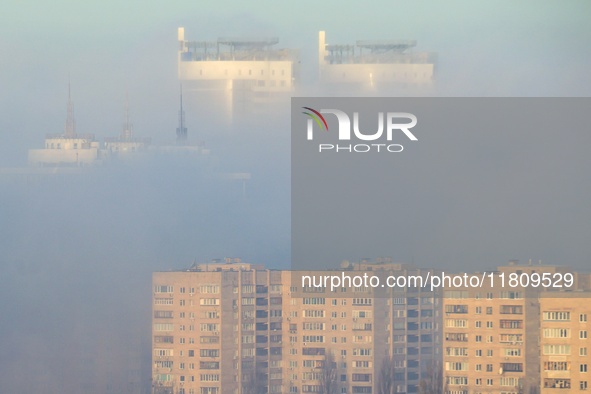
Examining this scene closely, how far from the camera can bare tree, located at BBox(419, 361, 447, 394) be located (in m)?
4.91

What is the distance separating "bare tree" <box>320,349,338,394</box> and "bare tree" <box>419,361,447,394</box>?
1.16 ft

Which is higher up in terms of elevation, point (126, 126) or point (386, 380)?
point (126, 126)

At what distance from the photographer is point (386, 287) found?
495 cm

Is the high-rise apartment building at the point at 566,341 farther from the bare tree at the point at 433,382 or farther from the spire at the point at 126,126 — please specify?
the spire at the point at 126,126

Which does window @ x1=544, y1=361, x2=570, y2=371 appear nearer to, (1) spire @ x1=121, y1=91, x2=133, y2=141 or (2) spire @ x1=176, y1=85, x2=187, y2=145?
(2) spire @ x1=176, y1=85, x2=187, y2=145

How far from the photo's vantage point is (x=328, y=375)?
495 cm

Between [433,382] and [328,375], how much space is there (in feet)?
1.40

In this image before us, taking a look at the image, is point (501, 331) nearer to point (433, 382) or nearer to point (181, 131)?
point (433, 382)

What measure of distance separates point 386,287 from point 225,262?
0.68 m

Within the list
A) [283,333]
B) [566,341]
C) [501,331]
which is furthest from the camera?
[283,333]

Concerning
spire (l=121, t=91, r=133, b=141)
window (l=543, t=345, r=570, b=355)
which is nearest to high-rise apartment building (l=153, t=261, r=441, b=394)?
window (l=543, t=345, r=570, b=355)

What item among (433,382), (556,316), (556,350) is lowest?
(433,382)

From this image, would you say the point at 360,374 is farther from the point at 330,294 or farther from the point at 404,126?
the point at 404,126

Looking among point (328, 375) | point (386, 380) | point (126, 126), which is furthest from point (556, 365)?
point (126, 126)
